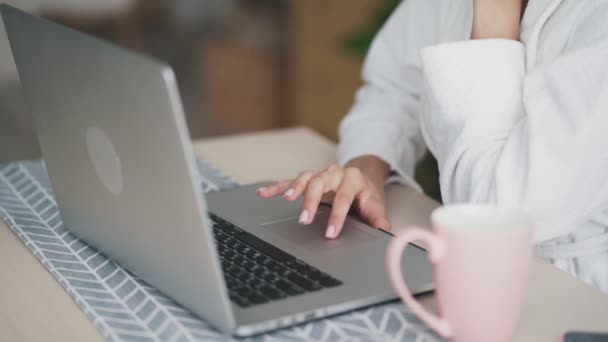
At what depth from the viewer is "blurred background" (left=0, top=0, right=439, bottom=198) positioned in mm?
3416

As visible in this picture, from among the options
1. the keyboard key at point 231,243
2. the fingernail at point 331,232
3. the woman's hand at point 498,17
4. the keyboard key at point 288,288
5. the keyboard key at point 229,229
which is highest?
the woman's hand at point 498,17

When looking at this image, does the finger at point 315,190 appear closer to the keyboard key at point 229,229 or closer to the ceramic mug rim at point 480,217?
the keyboard key at point 229,229

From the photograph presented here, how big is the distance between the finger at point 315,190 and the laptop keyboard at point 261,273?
6 centimetres

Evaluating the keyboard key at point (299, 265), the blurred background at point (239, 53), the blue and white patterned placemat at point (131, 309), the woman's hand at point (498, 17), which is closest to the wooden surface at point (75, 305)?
the blue and white patterned placemat at point (131, 309)

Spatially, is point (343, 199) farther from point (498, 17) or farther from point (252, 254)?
point (498, 17)

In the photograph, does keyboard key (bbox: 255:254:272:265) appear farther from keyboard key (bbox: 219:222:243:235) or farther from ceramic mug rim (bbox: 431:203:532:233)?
ceramic mug rim (bbox: 431:203:532:233)

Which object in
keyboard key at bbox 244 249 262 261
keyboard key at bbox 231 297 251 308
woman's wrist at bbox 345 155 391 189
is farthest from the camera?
woman's wrist at bbox 345 155 391 189

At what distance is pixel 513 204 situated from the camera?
954 millimetres

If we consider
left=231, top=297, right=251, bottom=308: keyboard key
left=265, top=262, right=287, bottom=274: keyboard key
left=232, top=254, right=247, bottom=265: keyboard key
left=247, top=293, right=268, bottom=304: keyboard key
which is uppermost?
left=231, top=297, right=251, bottom=308: keyboard key

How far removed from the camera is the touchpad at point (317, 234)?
92 centimetres

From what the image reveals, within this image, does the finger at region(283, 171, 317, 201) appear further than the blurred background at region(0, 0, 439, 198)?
No

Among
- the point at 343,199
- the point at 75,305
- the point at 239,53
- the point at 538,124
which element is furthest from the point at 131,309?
the point at 239,53

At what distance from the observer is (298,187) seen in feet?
3.22

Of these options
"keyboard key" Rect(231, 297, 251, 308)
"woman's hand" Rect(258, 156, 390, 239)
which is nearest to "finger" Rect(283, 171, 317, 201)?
"woman's hand" Rect(258, 156, 390, 239)
